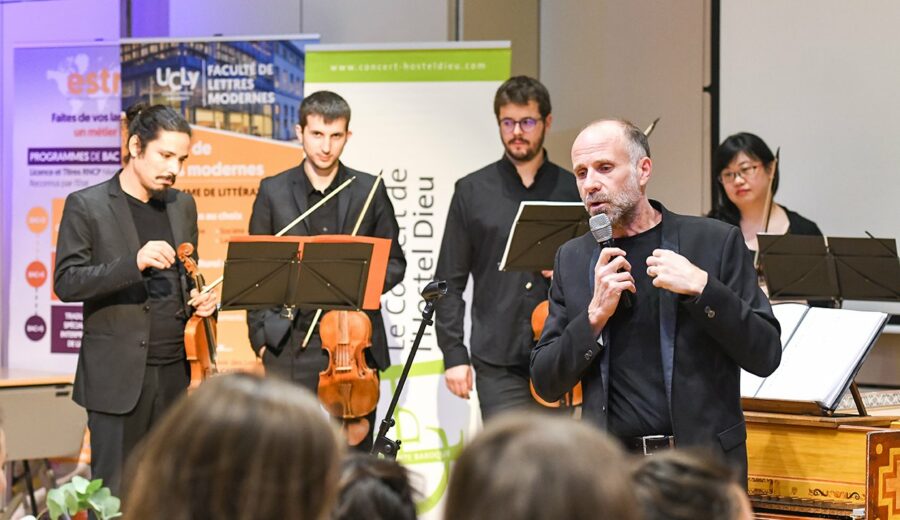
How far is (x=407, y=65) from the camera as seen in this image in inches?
236

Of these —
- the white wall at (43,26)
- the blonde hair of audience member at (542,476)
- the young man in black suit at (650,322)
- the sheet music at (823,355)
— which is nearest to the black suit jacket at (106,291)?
the young man in black suit at (650,322)

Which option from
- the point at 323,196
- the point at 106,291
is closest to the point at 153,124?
the point at 106,291

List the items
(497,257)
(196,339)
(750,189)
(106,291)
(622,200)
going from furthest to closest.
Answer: (750,189) → (497,257) → (196,339) → (106,291) → (622,200)

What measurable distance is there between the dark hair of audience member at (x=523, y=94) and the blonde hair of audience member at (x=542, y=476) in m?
3.83

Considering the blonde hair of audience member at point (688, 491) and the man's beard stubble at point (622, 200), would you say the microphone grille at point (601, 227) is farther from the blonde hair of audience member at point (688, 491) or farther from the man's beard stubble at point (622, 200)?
the blonde hair of audience member at point (688, 491)

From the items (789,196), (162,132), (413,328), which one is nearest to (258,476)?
(162,132)

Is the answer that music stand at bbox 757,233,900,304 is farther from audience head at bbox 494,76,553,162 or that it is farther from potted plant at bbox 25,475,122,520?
potted plant at bbox 25,475,122,520

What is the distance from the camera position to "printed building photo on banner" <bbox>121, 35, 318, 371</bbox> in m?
6.14

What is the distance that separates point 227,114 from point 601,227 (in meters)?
3.75

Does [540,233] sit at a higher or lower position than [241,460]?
higher

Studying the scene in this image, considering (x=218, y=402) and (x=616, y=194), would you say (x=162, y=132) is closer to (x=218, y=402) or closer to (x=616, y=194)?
(x=616, y=194)

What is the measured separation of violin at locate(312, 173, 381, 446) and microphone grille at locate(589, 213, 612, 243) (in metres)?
1.74

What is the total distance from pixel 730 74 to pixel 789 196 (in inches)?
29.5

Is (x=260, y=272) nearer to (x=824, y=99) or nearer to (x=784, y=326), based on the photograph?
(x=784, y=326)
